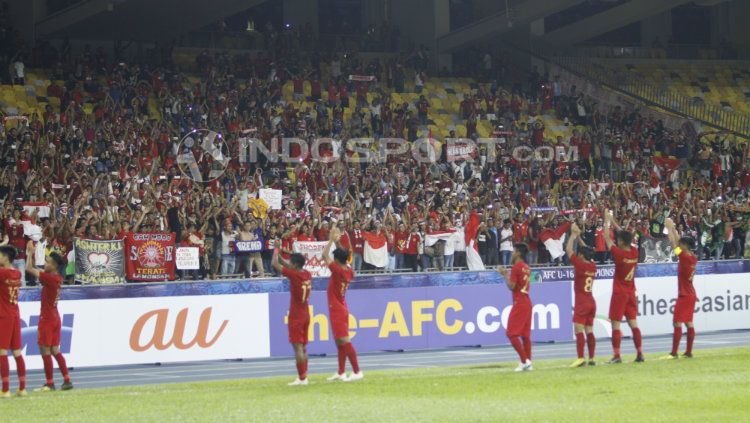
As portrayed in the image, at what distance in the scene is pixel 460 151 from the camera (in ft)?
121

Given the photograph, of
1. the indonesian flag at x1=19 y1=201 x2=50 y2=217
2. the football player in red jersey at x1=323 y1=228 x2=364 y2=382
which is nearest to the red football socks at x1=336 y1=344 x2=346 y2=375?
the football player in red jersey at x1=323 y1=228 x2=364 y2=382

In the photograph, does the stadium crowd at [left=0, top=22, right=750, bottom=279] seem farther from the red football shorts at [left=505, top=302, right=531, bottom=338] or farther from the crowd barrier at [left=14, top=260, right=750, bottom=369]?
the red football shorts at [left=505, top=302, right=531, bottom=338]

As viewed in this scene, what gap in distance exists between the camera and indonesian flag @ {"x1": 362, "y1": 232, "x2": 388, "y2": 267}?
2897 cm

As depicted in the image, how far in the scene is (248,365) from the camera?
22.2 m

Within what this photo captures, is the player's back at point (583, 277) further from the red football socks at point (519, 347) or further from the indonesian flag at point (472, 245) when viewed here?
the indonesian flag at point (472, 245)

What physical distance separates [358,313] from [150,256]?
5097 mm

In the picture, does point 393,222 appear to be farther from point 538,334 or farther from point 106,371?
point 106,371

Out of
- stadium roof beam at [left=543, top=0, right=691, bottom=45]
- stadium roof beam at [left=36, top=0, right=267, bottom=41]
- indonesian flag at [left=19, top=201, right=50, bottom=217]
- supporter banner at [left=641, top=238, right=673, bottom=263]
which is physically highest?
stadium roof beam at [left=543, top=0, right=691, bottom=45]

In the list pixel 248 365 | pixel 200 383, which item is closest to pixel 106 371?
pixel 248 365

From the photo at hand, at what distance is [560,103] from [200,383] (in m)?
30.0

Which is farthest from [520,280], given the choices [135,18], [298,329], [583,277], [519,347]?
[135,18]

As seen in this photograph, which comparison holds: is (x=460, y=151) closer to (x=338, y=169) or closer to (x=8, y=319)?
(x=338, y=169)

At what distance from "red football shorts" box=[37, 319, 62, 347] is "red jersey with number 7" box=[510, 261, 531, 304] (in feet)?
21.6

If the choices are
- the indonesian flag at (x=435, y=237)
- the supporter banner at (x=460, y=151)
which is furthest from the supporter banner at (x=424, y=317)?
the supporter banner at (x=460, y=151)
